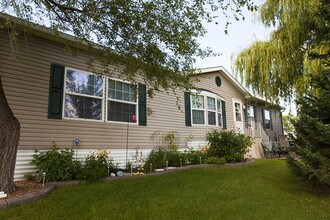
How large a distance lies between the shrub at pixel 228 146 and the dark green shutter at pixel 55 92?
571cm

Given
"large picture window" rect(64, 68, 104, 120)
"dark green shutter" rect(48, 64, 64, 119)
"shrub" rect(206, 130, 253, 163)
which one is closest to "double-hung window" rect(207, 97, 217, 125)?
"shrub" rect(206, 130, 253, 163)

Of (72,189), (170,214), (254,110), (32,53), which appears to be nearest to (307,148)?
(170,214)

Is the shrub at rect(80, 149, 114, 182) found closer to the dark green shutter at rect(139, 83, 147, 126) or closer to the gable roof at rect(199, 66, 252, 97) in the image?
the dark green shutter at rect(139, 83, 147, 126)

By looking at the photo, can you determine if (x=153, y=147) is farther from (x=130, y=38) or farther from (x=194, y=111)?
(x=130, y=38)

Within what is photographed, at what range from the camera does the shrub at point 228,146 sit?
30.5ft

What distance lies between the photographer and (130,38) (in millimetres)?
5438

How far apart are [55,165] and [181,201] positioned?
10.00ft

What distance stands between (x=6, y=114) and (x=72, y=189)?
189cm

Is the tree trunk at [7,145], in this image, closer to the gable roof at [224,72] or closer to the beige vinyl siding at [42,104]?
the beige vinyl siding at [42,104]

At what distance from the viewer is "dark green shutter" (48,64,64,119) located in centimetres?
627

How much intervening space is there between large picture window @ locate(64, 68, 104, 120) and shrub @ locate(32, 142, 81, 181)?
4.01ft

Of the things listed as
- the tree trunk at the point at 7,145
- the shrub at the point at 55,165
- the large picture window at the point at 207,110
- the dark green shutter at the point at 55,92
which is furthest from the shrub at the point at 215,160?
the tree trunk at the point at 7,145

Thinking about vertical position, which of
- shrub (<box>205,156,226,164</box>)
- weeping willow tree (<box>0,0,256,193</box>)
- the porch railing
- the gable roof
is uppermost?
the gable roof

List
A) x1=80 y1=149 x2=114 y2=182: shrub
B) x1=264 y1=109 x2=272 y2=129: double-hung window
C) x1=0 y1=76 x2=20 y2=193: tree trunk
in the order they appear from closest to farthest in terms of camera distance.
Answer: x1=0 y1=76 x2=20 y2=193: tree trunk
x1=80 y1=149 x2=114 y2=182: shrub
x1=264 y1=109 x2=272 y2=129: double-hung window
